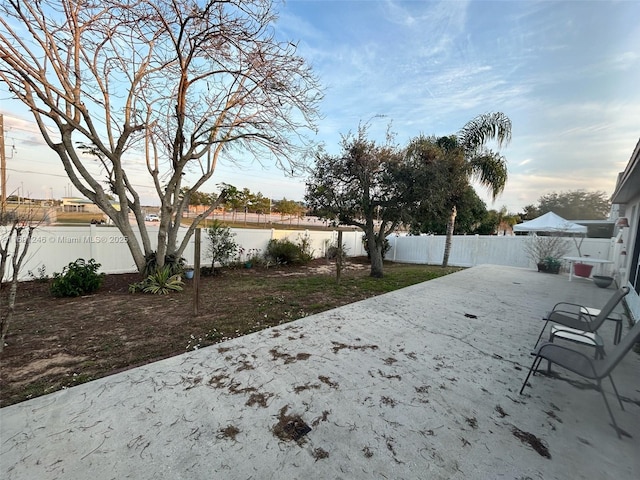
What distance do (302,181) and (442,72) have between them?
15.9ft

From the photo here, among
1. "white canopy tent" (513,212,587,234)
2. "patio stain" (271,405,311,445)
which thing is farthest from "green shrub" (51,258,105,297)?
"white canopy tent" (513,212,587,234)

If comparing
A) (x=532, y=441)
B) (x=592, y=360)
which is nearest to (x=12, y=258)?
(x=532, y=441)

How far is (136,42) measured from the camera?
17.3 feet

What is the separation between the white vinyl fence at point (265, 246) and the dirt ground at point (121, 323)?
64 centimetres

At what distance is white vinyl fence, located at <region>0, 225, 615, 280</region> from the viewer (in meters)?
5.89

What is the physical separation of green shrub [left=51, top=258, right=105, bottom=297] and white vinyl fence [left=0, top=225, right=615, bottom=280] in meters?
1.28

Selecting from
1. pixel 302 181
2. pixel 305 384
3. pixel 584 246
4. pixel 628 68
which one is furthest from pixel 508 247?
pixel 305 384

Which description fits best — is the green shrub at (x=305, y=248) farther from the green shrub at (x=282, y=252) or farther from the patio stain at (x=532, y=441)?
the patio stain at (x=532, y=441)

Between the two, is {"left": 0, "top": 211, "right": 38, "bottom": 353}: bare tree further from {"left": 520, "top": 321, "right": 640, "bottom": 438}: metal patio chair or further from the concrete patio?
{"left": 520, "top": 321, "right": 640, "bottom": 438}: metal patio chair

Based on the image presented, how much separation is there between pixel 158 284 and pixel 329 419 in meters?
5.01

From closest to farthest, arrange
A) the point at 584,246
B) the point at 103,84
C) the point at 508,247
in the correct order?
the point at 103,84, the point at 584,246, the point at 508,247

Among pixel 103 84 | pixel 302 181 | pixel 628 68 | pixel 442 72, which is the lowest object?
pixel 302 181

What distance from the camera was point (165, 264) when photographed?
6.14 metres

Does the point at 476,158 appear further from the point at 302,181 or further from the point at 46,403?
the point at 46,403
